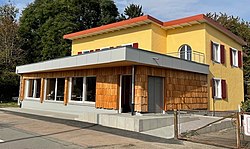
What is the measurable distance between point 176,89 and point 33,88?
13.7m

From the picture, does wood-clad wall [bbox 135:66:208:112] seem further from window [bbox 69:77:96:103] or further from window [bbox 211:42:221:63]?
window [bbox 69:77:96:103]

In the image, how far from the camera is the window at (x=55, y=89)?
62.4ft

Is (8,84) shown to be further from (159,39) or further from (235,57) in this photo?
(235,57)

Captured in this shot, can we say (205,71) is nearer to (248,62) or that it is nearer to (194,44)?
(194,44)

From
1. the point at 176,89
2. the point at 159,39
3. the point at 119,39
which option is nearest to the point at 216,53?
the point at 159,39

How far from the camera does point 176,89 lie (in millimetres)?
15117

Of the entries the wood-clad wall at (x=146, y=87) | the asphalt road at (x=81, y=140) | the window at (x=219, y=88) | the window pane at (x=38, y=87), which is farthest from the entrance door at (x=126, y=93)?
the window pane at (x=38, y=87)

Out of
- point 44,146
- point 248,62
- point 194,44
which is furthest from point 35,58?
point 44,146

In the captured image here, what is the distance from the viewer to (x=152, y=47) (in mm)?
17922

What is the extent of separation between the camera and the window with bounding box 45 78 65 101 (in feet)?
62.4

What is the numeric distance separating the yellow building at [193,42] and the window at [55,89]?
487cm

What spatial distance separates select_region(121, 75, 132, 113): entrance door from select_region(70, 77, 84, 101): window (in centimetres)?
344

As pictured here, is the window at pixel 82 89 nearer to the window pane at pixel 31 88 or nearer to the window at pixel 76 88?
the window at pixel 76 88

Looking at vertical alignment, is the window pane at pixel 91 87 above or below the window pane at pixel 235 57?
below
